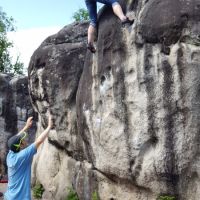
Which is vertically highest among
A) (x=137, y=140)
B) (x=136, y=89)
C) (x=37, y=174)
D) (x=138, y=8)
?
(x=138, y=8)

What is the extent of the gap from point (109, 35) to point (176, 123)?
69.3 inches

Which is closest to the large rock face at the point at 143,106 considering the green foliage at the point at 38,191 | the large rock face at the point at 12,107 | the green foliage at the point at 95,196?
the green foliage at the point at 95,196

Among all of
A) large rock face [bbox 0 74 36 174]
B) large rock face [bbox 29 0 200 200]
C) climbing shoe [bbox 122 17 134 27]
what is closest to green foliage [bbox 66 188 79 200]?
large rock face [bbox 29 0 200 200]

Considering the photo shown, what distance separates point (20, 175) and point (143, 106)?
200 centimetres

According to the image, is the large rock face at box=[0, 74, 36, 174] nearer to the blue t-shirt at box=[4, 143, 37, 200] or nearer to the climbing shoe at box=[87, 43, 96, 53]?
the climbing shoe at box=[87, 43, 96, 53]

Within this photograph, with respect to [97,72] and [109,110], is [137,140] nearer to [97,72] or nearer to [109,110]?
[109,110]

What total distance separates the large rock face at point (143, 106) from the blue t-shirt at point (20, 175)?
5.52 ft

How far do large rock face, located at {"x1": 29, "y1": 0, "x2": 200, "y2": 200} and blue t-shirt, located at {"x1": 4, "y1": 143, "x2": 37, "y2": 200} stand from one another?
1681mm

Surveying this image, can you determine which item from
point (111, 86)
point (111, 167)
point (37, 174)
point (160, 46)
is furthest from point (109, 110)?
point (37, 174)

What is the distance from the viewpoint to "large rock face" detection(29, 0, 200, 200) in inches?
239

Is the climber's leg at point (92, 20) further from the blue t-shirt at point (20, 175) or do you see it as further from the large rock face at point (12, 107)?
the large rock face at point (12, 107)

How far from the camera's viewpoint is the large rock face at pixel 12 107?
14711 millimetres

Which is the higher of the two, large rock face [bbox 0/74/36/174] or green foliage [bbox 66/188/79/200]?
large rock face [bbox 0/74/36/174]

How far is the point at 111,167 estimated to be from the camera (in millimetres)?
6949
